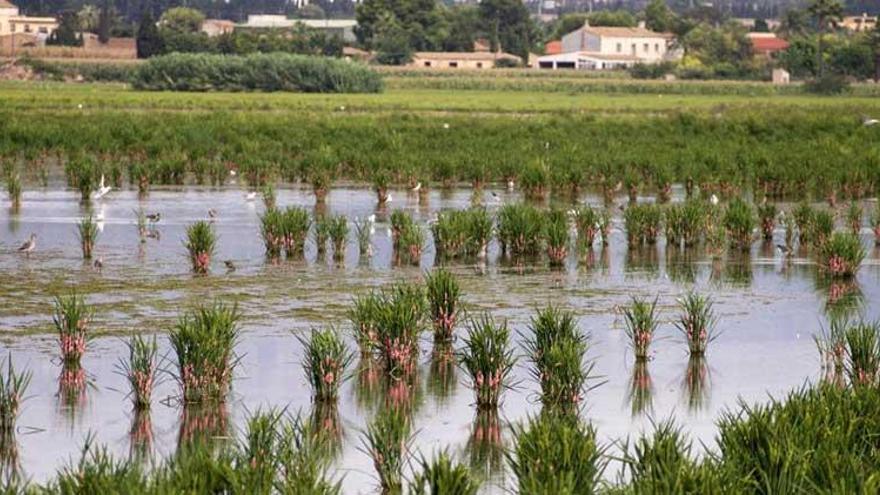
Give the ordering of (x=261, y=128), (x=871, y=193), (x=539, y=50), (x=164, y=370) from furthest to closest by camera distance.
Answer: (x=539, y=50) → (x=261, y=128) → (x=871, y=193) → (x=164, y=370)

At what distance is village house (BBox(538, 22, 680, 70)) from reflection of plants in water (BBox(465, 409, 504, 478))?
397ft

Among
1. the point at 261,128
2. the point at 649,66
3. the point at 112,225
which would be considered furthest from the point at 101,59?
the point at 112,225

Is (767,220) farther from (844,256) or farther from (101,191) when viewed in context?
(101,191)

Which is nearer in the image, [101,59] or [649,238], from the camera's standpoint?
[649,238]

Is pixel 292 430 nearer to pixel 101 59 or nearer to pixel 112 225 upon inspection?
pixel 112 225

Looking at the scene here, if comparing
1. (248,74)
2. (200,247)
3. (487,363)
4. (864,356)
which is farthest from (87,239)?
(248,74)

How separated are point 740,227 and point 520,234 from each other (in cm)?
305

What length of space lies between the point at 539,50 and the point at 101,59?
4719 centimetres

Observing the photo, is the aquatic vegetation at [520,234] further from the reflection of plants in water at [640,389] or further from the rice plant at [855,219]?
the reflection of plants in water at [640,389]

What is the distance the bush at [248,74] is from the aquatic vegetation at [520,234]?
2306 inches

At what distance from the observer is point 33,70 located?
99.7 m

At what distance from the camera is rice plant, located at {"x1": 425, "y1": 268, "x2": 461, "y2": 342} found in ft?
53.6

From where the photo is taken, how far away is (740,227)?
23.7 meters

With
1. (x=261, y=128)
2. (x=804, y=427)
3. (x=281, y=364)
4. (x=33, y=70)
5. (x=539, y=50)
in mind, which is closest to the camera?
(x=804, y=427)
